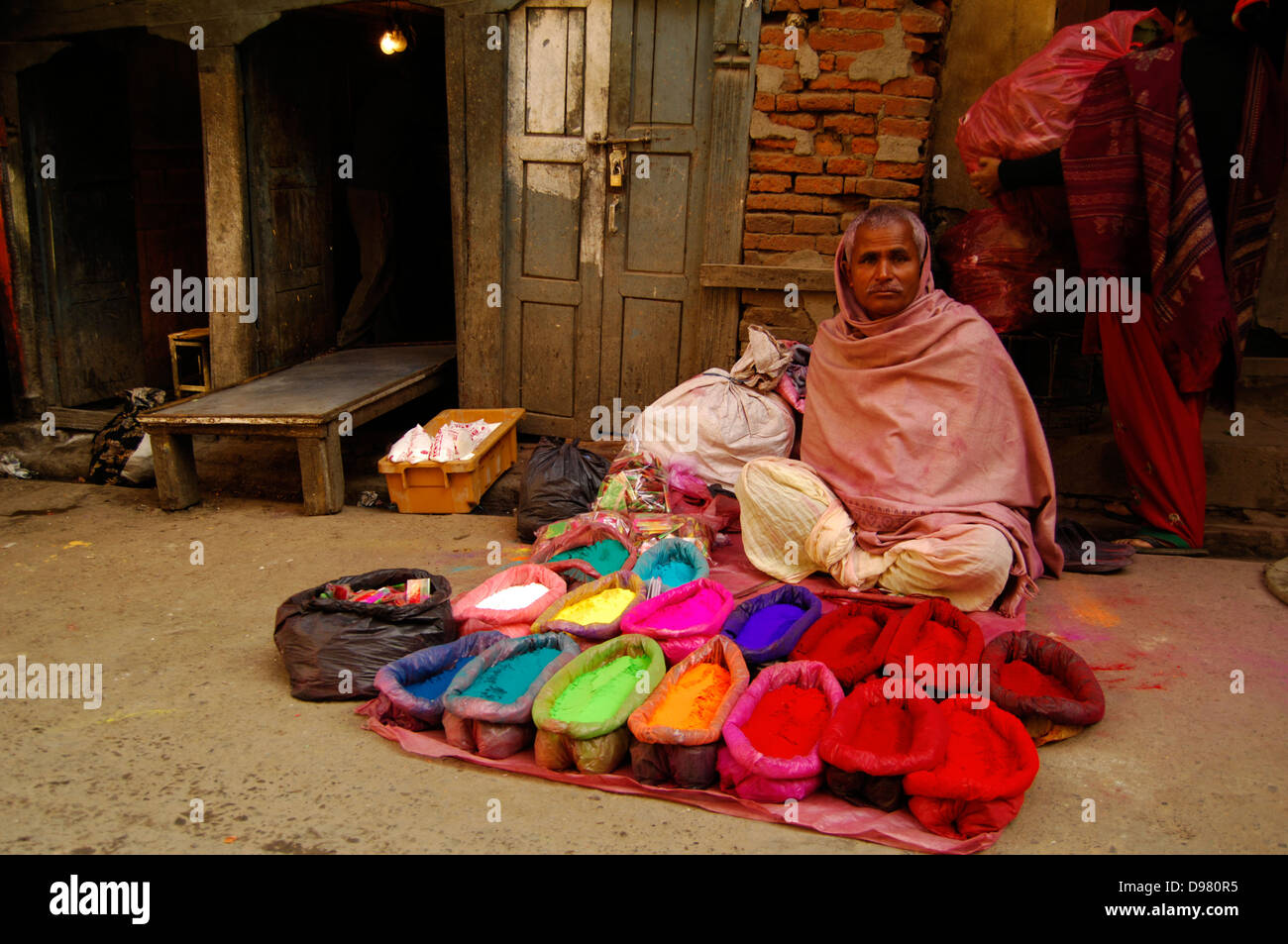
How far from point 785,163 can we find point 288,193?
333 centimetres

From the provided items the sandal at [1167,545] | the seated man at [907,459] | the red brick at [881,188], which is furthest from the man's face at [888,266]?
the sandal at [1167,545]

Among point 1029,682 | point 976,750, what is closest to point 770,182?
point 1029,682

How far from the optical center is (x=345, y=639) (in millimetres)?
3252

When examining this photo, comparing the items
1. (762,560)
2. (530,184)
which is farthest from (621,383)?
(762,560)

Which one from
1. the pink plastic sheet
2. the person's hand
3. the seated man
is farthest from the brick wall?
the pink plastic sheet

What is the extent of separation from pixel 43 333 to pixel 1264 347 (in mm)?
7378

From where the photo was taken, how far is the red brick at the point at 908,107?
16.0ft

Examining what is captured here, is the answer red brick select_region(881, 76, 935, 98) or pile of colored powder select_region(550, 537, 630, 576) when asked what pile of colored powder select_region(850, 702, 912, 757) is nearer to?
pile of colored powder select_region(550, 537, 630, 576)

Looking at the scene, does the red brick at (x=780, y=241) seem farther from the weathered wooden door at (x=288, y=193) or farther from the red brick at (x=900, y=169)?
the weathered wooden door at (x=288, y=193)

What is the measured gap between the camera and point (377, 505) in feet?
17.6

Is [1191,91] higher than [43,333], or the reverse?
[1191,91]

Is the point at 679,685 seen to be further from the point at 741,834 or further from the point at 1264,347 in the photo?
the point at 1264,347

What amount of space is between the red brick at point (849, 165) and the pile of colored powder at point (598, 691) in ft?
9.47

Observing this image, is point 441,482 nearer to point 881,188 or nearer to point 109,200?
point 881,188
